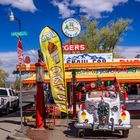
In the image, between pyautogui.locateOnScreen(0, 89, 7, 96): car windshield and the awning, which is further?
pyautogui.locateOnScreen(0, 89, 7, 96): car windshield

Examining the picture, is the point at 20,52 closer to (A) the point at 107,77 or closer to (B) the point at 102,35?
(A) the point at 107,77

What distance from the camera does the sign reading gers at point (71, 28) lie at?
92.2ft

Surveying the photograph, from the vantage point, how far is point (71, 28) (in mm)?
28219

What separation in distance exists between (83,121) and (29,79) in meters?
12.7

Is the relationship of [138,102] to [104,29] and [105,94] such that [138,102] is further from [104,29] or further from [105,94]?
[104,29]

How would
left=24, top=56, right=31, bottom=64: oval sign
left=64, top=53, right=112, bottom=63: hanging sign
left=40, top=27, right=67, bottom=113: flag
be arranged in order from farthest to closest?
left=64, top=53, right=112, bottom=63: hanging sign, left=24, top=56, right=31, bottom=64: oval sign, left=40, top=27, right=67, bottom=113: flag

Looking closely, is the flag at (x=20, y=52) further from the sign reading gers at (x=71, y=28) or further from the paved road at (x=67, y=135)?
the sign reading gers at (x=71, y=28)

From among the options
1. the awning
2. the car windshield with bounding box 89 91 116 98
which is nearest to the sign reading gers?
the awning

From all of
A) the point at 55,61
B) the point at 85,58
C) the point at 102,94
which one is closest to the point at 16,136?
the point at 55,61

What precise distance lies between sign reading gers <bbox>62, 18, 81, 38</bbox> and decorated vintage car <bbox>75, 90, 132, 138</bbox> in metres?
13.3

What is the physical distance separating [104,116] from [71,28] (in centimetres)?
1471

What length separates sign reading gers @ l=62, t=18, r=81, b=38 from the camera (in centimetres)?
2809

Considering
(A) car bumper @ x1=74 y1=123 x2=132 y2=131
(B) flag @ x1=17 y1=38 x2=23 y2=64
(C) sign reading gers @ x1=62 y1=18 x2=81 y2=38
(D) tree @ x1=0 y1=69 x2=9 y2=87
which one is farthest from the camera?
(D) tree @ x1=0 y1=69 x2=9 y2=87

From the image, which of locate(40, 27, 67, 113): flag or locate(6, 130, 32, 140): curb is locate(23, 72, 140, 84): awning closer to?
locate(40, 27, 67, 113): flag
